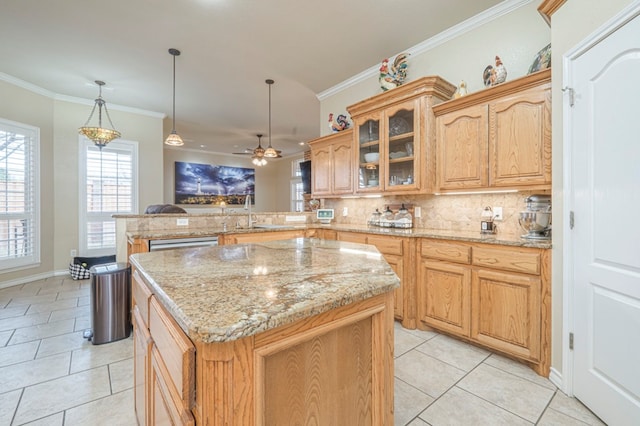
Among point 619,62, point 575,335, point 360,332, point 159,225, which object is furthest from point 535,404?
point 159,225

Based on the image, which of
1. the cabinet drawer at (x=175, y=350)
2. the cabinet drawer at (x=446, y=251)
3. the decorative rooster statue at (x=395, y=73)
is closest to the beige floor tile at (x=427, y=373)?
the cabinet drawer at (x=446, y=251)

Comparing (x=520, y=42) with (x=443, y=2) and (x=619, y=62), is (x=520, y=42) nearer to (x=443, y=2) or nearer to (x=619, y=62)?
(x=443, y=2)

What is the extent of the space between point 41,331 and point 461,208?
4129 millimetres

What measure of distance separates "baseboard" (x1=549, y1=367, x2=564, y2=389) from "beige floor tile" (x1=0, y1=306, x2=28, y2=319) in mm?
4746

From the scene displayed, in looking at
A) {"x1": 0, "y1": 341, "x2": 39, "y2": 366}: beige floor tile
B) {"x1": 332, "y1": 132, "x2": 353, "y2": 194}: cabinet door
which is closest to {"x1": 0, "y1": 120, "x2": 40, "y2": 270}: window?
{"x1": 0, "y1": 341, "x2": 39, "y2": 366}: beige floor tile

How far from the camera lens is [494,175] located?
235cm

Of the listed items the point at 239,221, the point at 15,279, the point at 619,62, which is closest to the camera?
the point at 619,62

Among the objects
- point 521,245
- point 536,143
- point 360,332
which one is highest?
point 536,143

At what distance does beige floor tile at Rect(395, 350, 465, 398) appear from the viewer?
1.80 m

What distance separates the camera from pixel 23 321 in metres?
2.79

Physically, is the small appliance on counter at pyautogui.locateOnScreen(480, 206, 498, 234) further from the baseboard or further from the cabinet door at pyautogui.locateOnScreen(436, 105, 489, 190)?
the baseboard

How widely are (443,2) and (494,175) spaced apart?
1.64 m

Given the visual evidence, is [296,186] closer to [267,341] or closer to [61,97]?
[61,97]

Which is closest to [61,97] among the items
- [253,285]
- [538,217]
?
[253,285]
